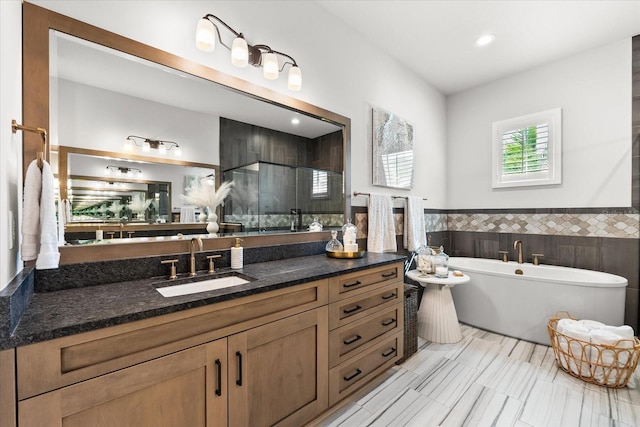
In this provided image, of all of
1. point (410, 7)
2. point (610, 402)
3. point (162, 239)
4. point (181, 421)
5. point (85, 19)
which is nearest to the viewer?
point (181, 421)

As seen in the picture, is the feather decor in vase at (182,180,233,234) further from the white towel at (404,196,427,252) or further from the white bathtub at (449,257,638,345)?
the white bathtub at (449,257,638,345)

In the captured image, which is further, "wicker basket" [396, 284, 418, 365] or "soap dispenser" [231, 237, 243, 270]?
"wicker basket" [396, 284, 418, 365]

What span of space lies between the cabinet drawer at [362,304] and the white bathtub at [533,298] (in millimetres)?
1361

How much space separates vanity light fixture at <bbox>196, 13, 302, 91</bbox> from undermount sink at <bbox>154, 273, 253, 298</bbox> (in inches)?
51.5

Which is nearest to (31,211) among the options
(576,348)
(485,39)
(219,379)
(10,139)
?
(10,139)

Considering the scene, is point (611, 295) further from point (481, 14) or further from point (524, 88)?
point (481, 14)

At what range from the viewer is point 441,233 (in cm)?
390

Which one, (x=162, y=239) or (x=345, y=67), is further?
(x=345, y=67)

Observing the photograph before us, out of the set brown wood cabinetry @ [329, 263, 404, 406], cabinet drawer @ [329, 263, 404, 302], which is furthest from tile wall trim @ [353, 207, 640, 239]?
brown wood cabinetry @ [329, 263, 404, 406]

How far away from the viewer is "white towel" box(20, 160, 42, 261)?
1032mm

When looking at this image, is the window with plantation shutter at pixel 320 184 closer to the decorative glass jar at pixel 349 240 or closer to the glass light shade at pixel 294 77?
the decorative glass jar at pixel 349 240

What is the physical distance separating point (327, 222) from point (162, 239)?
4.19 ft

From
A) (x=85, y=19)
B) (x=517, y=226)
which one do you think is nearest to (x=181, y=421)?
(x=85, y=19)

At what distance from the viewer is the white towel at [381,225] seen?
2.70 m
